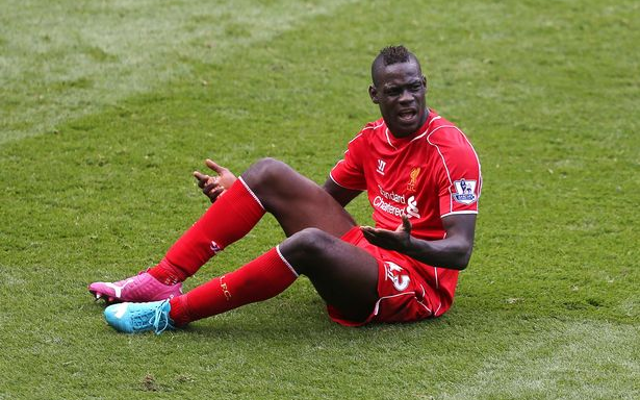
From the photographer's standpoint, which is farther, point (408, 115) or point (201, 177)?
point (201, 177)

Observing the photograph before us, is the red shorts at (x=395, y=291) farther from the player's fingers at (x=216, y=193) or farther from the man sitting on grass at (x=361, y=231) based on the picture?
the player's fingers at (x=216, y=193)

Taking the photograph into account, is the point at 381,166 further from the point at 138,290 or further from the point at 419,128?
the point at 138,290

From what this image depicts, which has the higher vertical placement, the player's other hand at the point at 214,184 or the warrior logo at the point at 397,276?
the player's other hand at the point at 214,184

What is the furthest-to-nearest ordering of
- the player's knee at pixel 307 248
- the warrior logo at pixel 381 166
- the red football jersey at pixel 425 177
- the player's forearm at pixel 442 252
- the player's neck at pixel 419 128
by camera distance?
the warrior logo at pixel 381 166 < the player's neck at pixel 419 128 < the red football jersey at pixel 425 177 < the player's knee at pixel 307 248 < the player's forearm at pixel 442 252

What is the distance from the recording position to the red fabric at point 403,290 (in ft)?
17.8

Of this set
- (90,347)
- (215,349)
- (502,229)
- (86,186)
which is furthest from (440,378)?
(86,186)

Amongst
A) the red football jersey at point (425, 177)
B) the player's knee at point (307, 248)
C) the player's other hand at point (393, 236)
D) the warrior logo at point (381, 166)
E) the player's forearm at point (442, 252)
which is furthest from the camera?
the warrior logo at point (381, 166)

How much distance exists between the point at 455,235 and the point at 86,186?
3175 mm

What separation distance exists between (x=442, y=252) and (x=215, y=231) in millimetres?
1210

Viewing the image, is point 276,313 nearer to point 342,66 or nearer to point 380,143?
point 380,143

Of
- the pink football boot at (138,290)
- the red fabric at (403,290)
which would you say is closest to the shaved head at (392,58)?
the red fabric at (403,290)

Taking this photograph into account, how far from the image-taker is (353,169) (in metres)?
5.93

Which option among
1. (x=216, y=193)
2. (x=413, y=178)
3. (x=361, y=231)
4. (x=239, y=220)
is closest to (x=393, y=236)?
(x=361, y=231)

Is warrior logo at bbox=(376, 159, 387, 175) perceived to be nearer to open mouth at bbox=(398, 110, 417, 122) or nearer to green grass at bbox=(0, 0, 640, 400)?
open mouth at bbox=(398, 110, 417, 122)
